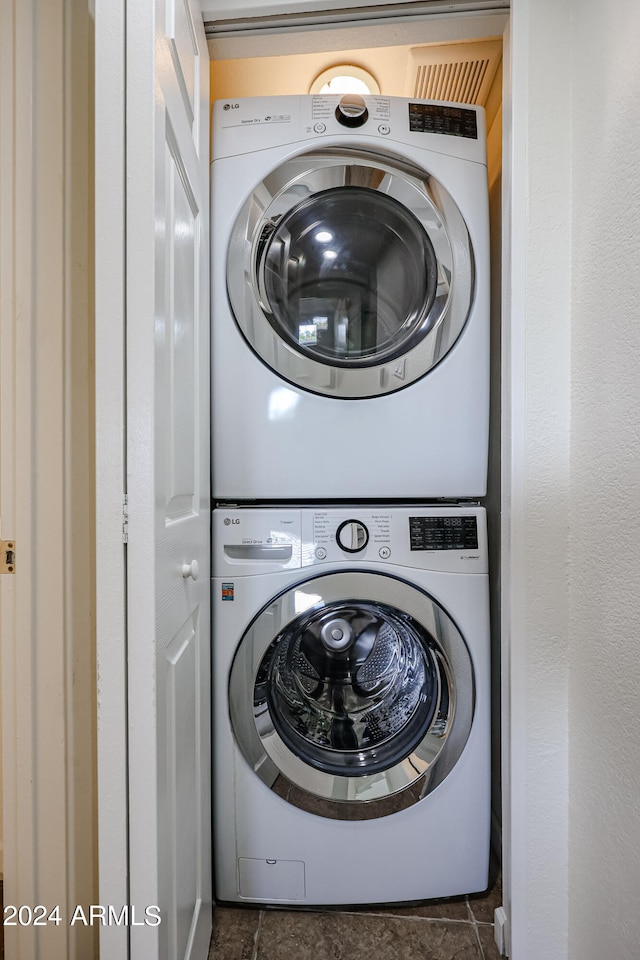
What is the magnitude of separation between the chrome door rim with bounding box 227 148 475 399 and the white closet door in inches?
5.8

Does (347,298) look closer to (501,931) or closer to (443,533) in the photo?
(443,533)

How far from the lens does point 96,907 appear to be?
0.91 meters

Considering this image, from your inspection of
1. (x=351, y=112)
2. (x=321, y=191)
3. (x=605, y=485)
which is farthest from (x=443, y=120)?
(x=605, y=485)

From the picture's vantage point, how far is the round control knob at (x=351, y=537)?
1.14 metres

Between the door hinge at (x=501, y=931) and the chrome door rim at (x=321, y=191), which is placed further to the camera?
the chrome door rim at (x=321, y=191)

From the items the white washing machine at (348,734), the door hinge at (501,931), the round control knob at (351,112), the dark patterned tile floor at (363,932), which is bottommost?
the dark patterned tile floor at (363,932)

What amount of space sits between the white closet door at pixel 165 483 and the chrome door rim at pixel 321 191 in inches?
5.8

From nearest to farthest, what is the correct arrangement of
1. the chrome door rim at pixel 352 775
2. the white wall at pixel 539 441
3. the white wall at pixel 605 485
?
the white wall at pixel 605 485
the white wall at pixel 539 441
the chrome door rim at pixel 352 775

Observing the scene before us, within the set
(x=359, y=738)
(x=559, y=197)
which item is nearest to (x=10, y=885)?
(x=359, y=738)

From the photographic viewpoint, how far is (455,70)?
1.41 meters

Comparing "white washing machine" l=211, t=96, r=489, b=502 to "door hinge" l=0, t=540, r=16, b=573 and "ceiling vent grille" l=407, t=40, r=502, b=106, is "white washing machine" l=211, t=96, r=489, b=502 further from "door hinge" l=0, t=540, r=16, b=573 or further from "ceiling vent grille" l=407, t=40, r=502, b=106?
"door hinge" l=0, t=540, r=16, b=573

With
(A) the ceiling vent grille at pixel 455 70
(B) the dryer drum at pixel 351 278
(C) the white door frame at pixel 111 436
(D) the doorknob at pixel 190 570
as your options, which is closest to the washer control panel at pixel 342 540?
(D) the doorknob at pixel 190 570

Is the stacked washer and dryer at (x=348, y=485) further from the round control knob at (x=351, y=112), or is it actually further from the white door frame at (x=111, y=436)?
the white door frame at (x=111, y=436)

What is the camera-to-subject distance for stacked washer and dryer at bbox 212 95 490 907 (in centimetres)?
113
